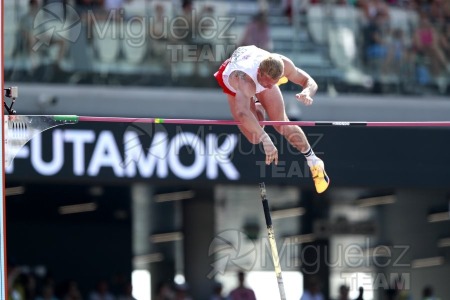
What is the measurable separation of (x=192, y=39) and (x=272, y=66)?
6632 millimetres

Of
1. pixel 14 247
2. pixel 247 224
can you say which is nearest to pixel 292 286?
pixel 247 224

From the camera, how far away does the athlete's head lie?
40.2ft

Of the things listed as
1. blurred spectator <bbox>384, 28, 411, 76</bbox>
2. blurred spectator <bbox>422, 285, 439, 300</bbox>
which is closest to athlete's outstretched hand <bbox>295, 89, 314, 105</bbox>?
blurred spectator <bbox>384, 28, 411, 76</bbox>

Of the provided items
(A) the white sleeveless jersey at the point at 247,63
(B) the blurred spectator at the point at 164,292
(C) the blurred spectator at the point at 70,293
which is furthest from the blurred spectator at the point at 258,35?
(A) the white sleeveless jersey at the point at 247,63

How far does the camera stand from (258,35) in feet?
61.9

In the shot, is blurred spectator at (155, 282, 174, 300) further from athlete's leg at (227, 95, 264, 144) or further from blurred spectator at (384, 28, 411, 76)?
athlete's leg at (227, 95, 264, 144)

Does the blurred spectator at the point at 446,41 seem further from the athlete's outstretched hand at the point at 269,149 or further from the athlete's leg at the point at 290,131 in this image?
the athlete's outstretched hand at the point at 269,149

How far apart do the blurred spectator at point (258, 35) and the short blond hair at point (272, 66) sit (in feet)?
21.3

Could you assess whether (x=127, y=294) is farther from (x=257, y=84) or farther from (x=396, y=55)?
(x=257, y=84)

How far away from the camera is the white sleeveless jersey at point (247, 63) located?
1257 cm

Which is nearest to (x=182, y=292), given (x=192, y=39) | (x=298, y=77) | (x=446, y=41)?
(x=192, y=39)

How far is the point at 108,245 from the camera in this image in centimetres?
2441

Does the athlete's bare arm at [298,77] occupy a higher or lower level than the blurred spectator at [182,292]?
higher

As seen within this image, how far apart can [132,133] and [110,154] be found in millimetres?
451
